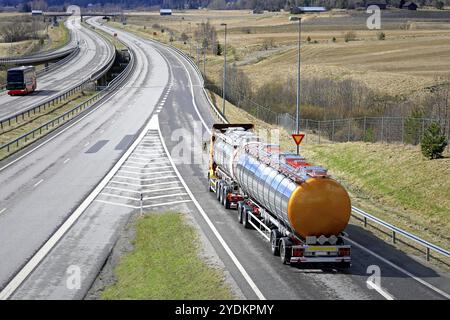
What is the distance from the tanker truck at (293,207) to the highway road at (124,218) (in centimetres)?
57

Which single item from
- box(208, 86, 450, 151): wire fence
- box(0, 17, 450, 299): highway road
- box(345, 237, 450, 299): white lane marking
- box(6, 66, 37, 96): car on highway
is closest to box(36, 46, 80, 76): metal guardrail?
box(6, 66, 37, 96): car on highway

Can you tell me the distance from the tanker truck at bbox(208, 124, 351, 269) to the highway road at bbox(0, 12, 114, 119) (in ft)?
147

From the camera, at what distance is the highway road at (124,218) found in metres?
23.5

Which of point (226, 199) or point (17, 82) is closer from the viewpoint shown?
point (226, 199)

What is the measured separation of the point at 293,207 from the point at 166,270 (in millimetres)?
4815

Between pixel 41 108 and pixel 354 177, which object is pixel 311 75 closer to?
pixel 41 108

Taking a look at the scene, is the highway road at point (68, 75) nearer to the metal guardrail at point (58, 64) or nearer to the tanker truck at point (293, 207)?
the metal guardrail at point (58, 64)

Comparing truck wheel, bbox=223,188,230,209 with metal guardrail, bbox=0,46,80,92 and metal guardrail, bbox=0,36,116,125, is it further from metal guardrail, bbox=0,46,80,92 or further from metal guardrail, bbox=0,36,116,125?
metal guardrail, bbox=0,46,80,92

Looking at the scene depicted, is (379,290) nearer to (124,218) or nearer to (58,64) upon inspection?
(124,218)

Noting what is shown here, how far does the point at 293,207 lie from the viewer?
2450cm

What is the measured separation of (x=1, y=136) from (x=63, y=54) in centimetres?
8088

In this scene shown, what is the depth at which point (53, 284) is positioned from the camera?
24.3m

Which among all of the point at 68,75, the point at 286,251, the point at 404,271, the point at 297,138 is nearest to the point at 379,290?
the point at 404,271

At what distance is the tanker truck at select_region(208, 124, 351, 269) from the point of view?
961 inches
